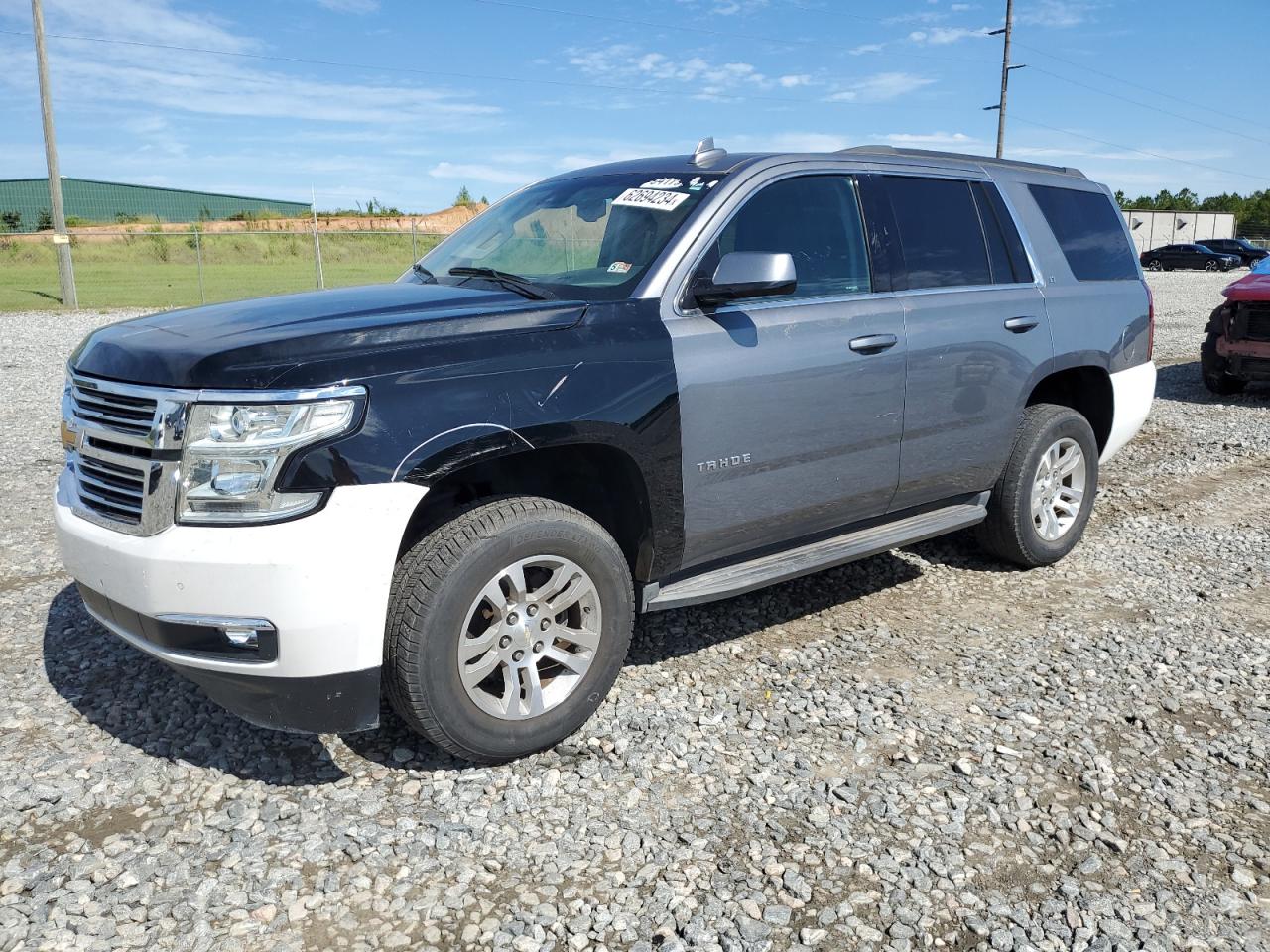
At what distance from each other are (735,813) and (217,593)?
1.68 m

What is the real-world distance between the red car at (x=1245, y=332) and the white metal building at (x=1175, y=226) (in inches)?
1985

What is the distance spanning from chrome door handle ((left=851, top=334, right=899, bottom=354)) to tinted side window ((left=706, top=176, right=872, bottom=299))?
0.73 feet

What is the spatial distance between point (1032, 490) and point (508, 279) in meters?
2.90

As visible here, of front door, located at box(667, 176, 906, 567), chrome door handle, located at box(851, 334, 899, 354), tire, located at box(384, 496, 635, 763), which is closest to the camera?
tire, located at box(384, 496, 635, 763)

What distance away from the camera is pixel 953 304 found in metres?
4.50

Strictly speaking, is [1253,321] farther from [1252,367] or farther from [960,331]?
[960,331]

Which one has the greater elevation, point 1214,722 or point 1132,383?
point 1132,383

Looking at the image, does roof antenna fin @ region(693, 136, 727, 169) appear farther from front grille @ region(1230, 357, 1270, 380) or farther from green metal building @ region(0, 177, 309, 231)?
green metal building @ region(0, 177, 309, 231)

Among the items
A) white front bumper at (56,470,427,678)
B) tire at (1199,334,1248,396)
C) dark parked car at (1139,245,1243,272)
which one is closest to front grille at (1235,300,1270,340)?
tire at (1199,334,1248,396)

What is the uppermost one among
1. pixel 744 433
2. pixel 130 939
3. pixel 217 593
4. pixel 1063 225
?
pixel 1063 225

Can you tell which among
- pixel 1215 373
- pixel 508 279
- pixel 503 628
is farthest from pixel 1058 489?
pixel 1215 373

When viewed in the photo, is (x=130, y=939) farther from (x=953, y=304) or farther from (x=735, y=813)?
(x=953, y=304)

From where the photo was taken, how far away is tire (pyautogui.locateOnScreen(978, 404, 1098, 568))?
505cm

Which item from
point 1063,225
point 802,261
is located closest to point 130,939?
point 802,261
